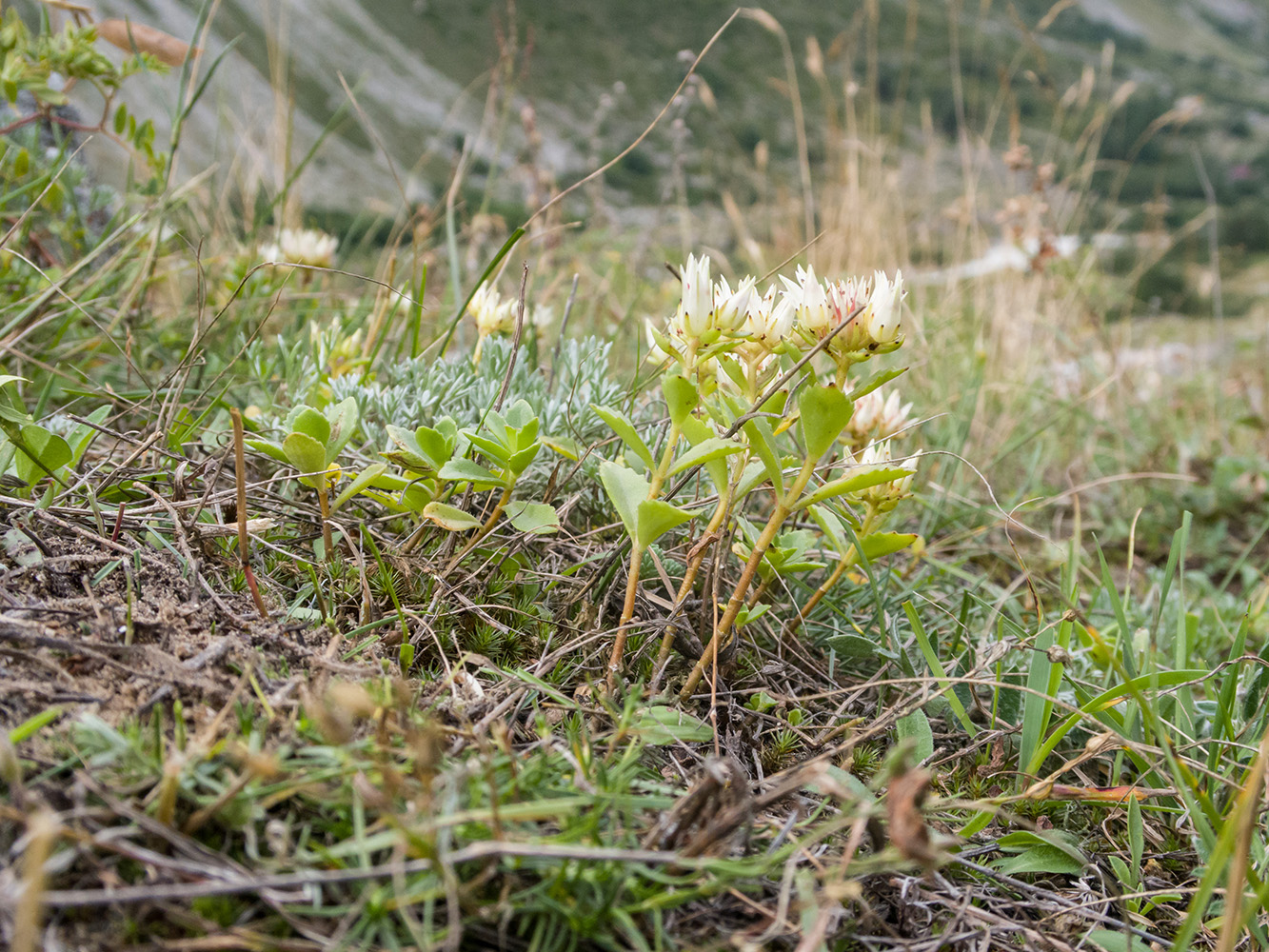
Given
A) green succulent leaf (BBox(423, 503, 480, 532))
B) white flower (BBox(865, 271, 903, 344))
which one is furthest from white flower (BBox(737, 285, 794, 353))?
green succulent leaf (BBox(423, 503, 480, 532))

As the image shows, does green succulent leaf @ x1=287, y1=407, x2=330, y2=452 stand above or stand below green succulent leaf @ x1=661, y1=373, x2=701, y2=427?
below

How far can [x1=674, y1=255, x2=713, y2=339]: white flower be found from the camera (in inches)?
39.6

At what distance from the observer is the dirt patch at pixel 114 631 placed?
0.81 metres

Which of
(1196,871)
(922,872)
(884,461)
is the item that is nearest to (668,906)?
(922,872)

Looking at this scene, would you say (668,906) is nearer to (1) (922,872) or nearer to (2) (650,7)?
(1) (922,872)

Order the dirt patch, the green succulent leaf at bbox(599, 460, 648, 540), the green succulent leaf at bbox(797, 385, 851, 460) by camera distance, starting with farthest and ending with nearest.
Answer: the green succulent leaf at bbox(599, 460, 648, 540), the green succulent leaf at bbox(797, 385, 851, 460), the dirt patch

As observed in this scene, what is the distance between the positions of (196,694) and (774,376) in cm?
77

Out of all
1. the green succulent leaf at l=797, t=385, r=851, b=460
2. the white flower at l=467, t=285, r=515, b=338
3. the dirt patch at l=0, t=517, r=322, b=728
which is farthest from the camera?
the white flower at l=467, t=285, r=515, b=338

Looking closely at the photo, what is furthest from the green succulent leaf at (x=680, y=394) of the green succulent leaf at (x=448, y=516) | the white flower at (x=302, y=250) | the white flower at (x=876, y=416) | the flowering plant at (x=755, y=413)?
the white flower at (x=302, y=250)

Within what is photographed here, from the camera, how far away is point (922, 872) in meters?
0.93

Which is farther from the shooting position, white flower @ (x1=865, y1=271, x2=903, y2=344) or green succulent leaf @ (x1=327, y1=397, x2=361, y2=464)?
green succulent leaf @ (x1=327, y1=397, x2=361, y2=464)

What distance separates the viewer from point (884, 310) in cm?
96

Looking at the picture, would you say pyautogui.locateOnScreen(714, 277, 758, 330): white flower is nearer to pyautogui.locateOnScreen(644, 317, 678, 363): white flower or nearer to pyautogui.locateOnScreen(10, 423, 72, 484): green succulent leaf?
pyautogui.locateOnScreen(644, 317, 678, 363): white flower

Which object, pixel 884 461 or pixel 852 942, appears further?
pixel 884 461
